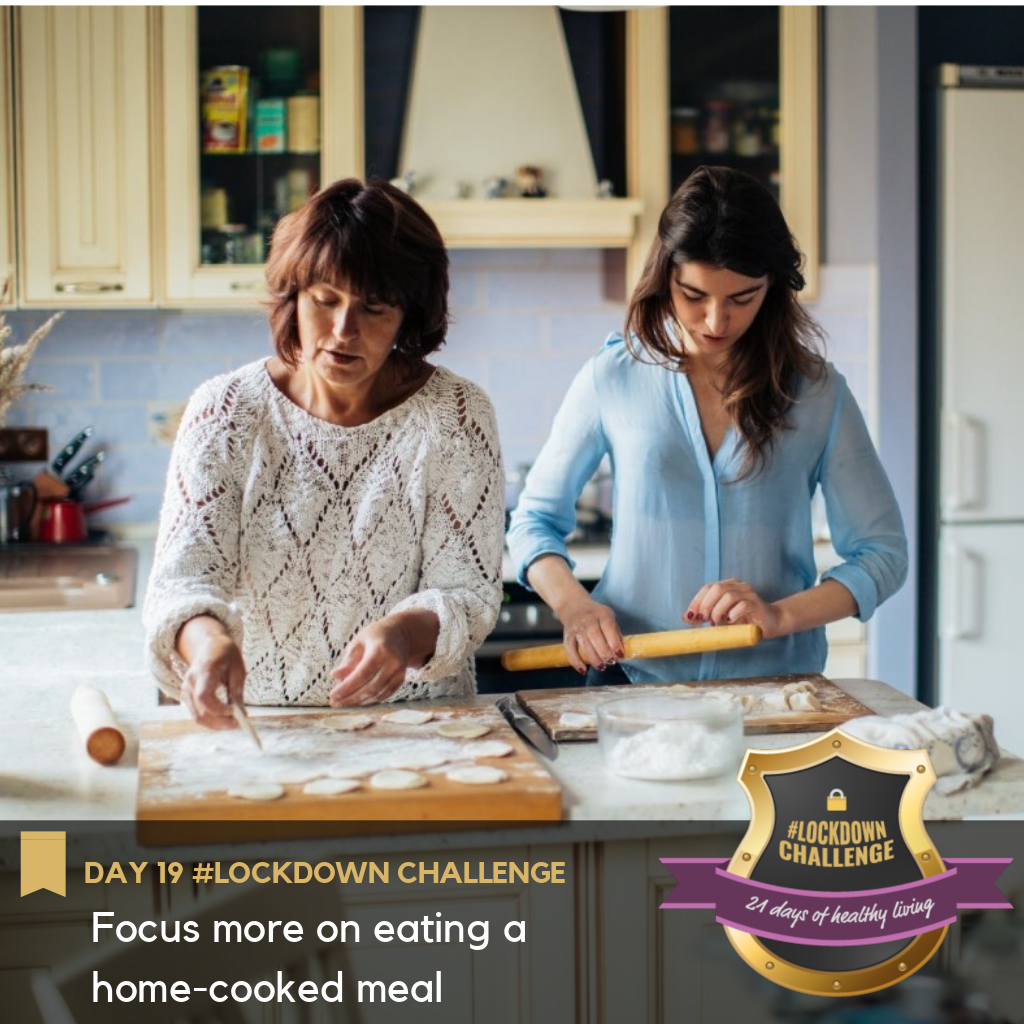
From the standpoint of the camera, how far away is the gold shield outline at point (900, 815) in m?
1.28

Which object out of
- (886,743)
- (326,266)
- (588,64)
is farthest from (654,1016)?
(588,64)

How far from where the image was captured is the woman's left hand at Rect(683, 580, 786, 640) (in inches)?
69.9

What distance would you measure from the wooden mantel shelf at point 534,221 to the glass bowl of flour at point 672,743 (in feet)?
6.64

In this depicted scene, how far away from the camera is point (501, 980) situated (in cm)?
138

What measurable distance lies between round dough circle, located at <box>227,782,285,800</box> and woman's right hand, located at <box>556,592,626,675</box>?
56 cm

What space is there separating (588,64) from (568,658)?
6.80 ft

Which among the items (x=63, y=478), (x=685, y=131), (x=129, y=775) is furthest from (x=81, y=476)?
(x=129, y=775)

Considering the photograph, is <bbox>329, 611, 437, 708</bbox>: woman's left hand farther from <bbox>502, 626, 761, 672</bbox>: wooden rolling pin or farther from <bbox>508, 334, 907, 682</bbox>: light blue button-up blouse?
<bbox>508, 334, 907, 682</bbox>: light blue button-up blouse

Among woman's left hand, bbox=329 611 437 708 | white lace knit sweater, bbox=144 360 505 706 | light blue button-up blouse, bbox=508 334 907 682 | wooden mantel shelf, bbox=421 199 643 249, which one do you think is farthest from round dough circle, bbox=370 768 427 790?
wooden mantel shelf, bbox=421 199 643 249

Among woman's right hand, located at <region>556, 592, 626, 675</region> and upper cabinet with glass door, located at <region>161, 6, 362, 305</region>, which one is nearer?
woman's right hand, located at <region>556, 592, 626, 675</region>

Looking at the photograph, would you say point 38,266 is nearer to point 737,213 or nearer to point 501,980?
point 737,213

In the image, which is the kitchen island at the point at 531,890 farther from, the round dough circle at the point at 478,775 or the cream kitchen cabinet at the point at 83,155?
the cream kitchen cabinet at the point at 83,155

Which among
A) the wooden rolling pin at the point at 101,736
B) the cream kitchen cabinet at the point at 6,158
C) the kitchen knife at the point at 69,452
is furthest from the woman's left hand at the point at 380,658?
the kitchen knife at the point at 69,452

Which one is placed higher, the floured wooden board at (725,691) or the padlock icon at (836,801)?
the floured wooden board at (725,691)
